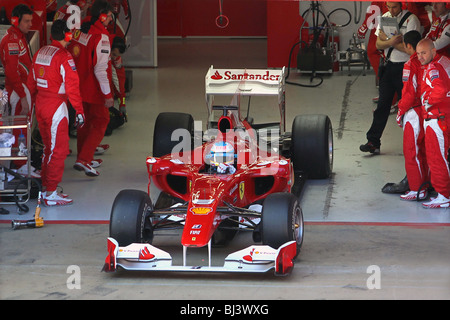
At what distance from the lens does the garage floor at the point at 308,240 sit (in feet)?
25.3

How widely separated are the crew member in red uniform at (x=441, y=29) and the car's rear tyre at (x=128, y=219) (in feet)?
17.1

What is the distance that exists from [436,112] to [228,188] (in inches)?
112

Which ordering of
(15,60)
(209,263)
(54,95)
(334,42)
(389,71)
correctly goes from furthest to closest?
1. (334,42)
2. (389,71)
3. (15,60)
4. (54,95)
5. (209,263)

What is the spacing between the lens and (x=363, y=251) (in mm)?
8750

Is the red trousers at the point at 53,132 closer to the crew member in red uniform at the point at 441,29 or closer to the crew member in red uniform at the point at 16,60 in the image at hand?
the crew member in red uniform at the point at 16,60

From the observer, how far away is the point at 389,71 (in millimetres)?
12250

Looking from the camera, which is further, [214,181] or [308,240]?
[308,240]

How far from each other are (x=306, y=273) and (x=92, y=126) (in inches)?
188

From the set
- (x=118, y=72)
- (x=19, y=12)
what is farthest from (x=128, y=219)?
(x=118, y=72)

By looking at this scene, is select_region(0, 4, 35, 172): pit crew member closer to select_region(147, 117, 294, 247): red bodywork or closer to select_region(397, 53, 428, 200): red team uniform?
select_region(147, 117, 294, 247): red bodywork

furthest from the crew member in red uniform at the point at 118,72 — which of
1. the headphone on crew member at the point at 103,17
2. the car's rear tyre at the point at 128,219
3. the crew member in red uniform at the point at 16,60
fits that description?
the car's rear tyre at the point at 128,219

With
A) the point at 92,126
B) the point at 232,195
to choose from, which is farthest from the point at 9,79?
the point at 232,195

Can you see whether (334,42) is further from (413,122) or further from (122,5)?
(413,122)

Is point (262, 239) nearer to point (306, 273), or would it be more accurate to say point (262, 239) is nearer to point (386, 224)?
point (306, 273)
